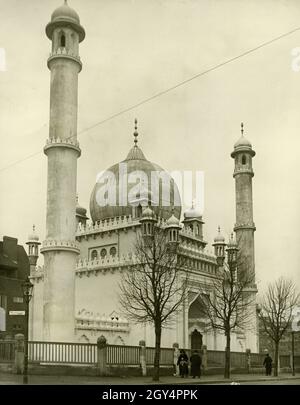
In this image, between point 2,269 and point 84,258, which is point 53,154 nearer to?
point 84,258

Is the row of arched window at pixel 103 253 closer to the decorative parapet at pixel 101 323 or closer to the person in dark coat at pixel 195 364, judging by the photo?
the decorative parapet at pixel 101 323

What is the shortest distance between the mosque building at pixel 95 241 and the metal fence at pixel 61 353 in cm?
365

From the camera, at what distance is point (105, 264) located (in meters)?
41.6

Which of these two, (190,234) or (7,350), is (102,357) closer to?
(7,350)

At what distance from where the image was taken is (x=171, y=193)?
48.2 meters

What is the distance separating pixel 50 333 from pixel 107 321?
Answer: 689 centimetres

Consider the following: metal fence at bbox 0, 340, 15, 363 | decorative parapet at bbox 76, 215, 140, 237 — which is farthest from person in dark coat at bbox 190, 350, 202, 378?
decorative parapet at bbox 76, 215, 140, 237

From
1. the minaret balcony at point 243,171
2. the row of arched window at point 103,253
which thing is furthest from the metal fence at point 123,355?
the minaret balcony at point 243,171

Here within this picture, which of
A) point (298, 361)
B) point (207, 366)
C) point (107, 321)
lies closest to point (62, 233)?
point (107, 321)

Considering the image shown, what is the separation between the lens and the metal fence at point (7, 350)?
1074 inches

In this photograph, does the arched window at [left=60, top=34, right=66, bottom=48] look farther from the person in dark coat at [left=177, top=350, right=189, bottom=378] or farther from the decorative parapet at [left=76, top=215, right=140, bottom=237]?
the person in dark coat at [left=177, top=350, right=189, bottom=378]

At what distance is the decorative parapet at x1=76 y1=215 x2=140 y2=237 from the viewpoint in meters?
43.3
